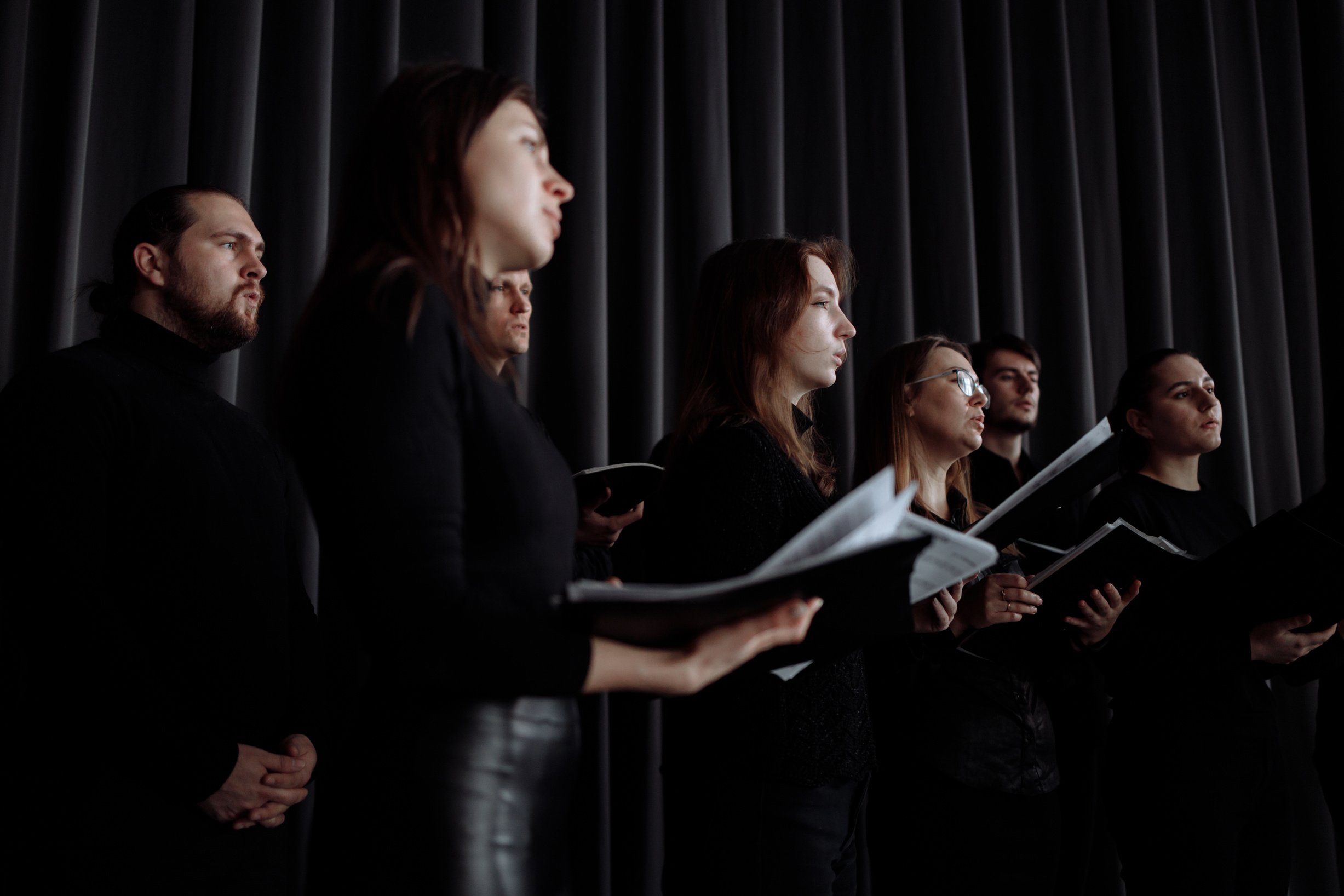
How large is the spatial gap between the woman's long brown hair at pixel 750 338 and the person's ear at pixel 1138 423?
117 cm

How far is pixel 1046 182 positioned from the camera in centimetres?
331

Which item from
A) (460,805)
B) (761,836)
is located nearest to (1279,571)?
(761,836)

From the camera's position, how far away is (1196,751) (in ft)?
6.56

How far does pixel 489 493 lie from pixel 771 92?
234cm

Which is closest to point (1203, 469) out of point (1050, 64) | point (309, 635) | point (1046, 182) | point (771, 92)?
point (1046, 182)

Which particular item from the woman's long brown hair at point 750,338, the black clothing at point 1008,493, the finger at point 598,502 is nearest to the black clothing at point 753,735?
the woman's long brown hair at point 750,338

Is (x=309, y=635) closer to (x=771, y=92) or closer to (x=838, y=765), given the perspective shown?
(x=838, y=765)

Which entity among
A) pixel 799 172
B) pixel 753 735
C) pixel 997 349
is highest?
pixel 799 172

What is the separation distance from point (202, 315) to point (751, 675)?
3.38ft

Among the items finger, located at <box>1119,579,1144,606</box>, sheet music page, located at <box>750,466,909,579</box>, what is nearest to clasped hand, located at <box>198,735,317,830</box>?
sheet music page, located at <box>750,466,909,579</box>

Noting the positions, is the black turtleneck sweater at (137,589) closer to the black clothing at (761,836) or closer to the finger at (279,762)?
the finger at (279,762)

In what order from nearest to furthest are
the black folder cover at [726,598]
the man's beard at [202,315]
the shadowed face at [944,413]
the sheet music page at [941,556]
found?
Answer: the black folder cover at [726,598] < the sheet music page at [941,556] < the man's beard at [202,315] < the shadowed face at [944,413]

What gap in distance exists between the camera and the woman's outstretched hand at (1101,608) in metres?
1.86

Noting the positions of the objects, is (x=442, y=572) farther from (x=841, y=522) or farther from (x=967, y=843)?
(x=967, y=843)
